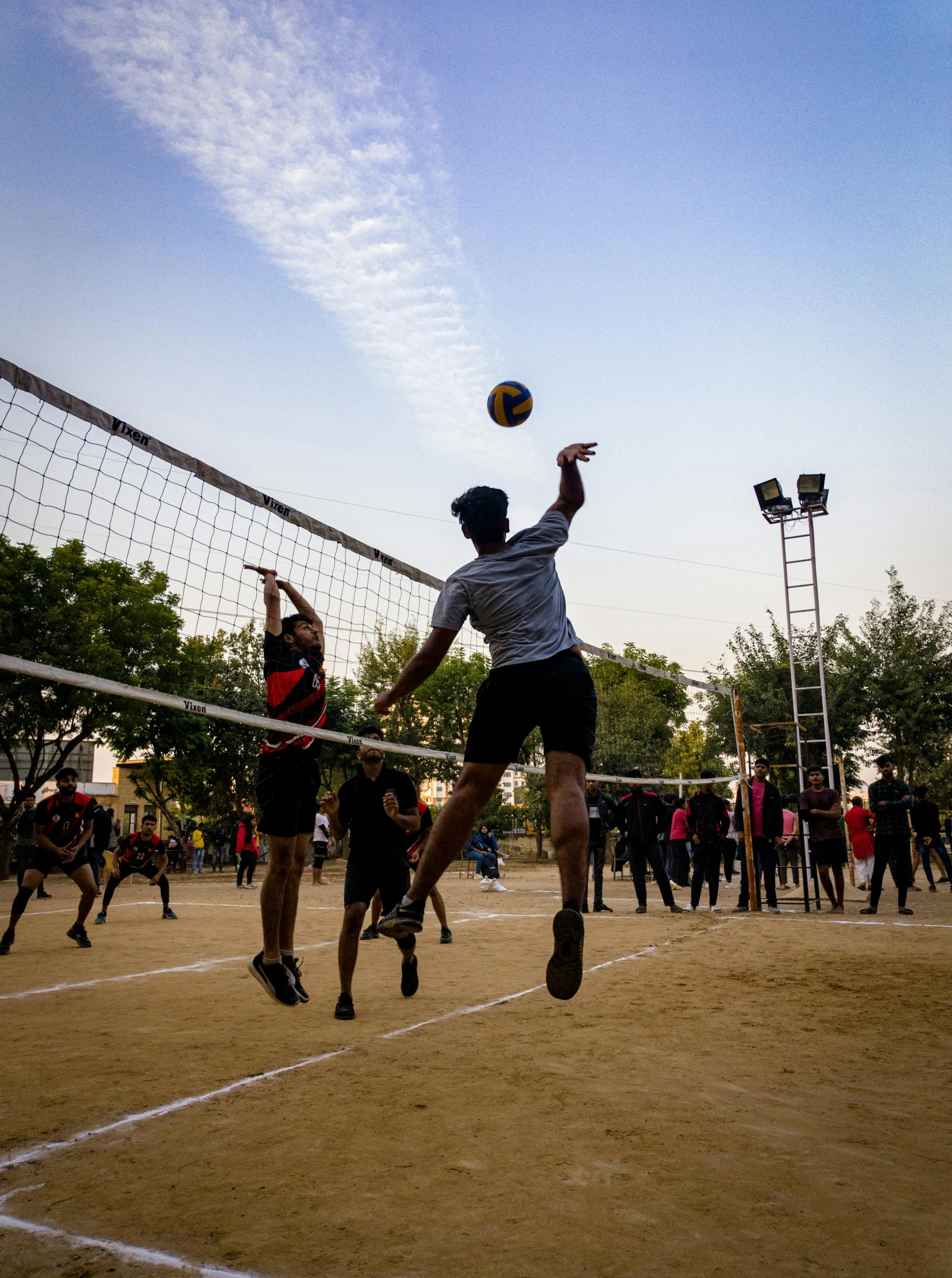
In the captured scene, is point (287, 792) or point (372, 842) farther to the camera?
point (372, 842)

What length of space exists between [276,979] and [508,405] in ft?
11.5

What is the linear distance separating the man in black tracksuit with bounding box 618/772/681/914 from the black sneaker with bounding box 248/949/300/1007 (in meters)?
8.26

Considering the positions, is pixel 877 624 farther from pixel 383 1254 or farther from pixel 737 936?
pixel 383 1254

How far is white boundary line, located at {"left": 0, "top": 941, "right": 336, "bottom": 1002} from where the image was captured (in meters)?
6.61

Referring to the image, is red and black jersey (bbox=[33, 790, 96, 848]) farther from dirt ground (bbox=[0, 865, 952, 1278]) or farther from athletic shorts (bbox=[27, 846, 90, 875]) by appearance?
dirt ground (bbox=[0, 865, 952, 1278])

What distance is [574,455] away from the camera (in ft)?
12.9

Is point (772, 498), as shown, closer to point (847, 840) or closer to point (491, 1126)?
point (847, 840)

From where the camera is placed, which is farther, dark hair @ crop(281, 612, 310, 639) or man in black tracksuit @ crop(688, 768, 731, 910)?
man in black tracksuit @ crop(688, 768, 731, 910)

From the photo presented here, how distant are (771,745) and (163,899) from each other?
2378 centimetres

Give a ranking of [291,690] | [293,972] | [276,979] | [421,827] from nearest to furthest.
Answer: [276,979] < [293,972] < [291,690] < [421,827]

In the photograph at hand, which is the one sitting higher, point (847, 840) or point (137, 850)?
point (847, 840)

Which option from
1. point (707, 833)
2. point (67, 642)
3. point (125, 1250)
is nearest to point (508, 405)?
point (125, 1250)

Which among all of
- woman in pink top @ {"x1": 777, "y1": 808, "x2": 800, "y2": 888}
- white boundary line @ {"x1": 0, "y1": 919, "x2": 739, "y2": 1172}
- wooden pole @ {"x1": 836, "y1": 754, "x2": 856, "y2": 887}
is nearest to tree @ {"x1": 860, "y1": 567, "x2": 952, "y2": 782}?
wooden pole @ {"x1": 836, "y1": 754, "x2": 856, "y2": 887}

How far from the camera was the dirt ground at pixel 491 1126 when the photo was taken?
7.92 feet
